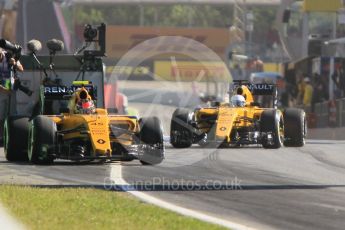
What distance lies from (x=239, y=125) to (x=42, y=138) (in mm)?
6188

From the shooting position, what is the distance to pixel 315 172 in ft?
62.1

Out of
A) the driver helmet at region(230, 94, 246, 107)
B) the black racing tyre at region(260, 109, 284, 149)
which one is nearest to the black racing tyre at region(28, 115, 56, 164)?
the black racing tyre at region(260, 109, 284, 149)

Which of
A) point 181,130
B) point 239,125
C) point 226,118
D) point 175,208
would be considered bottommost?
point 175,208

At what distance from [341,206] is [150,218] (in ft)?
8.97

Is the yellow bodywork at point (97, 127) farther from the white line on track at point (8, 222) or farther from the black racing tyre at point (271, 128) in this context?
the white line on track at point (8, 222)

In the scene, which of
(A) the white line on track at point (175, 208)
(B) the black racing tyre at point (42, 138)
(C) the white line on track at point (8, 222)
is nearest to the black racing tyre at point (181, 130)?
(B) the black racing tyre at point (42, 138)

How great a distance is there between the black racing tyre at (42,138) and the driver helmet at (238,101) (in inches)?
258

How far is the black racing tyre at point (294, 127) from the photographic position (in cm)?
2542

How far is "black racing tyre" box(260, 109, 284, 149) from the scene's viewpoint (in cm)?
2398

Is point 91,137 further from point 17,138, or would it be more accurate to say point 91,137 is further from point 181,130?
point 181,130

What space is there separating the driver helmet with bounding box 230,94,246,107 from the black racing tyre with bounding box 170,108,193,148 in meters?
1.09

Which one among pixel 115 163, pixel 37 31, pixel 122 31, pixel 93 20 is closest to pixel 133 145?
pixel 115 163

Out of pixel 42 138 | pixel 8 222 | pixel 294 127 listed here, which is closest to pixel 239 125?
pixel 294 127

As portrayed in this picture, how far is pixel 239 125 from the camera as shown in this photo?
79.6ft
